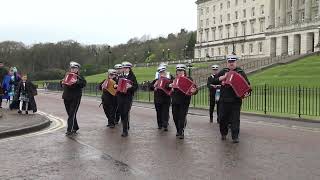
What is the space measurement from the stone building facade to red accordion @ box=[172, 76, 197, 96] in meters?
75.6

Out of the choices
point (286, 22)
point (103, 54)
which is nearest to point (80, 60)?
point (103, 54)

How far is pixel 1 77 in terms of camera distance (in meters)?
22.0

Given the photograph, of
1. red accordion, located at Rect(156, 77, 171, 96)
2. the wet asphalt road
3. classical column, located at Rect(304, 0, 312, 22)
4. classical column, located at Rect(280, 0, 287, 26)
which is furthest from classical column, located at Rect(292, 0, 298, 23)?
the wet asphalt road

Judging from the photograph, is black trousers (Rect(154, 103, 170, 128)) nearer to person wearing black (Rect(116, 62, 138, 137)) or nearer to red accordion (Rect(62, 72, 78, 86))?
person wearing black (Rect(116, 62, 138, 137))

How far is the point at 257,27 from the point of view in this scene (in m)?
115

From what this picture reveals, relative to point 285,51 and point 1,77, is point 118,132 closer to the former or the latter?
point 1,77

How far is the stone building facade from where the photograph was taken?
320 feet

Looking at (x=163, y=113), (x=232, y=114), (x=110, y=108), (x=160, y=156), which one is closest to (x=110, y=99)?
(x=110, y=108)

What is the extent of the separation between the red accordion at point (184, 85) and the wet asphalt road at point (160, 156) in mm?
1173

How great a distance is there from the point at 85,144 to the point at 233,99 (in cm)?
357

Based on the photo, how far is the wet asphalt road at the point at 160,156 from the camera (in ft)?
27.9

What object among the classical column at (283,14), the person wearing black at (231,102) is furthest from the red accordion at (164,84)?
the classical column at (283,14)

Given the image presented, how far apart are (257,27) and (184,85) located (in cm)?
10451

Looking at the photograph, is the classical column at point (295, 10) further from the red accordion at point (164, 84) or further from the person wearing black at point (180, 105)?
the person wearing black at point (180, 105)
